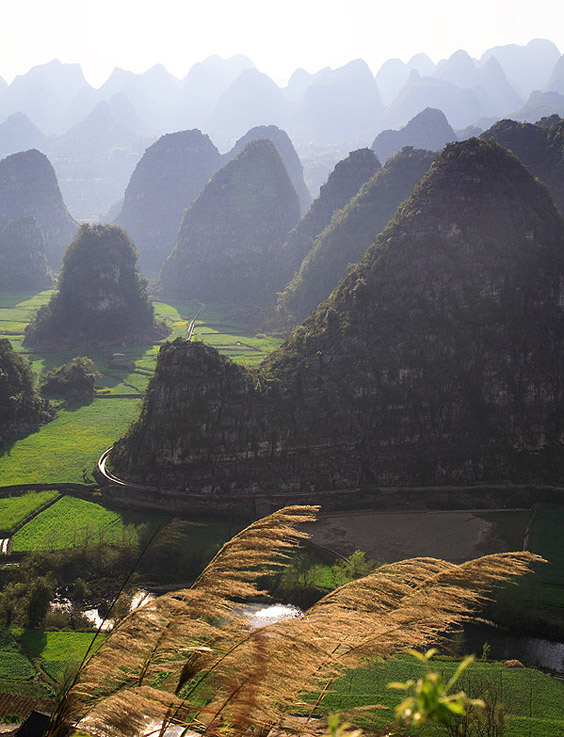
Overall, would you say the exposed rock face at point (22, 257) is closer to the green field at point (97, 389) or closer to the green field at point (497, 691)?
the green field at point (97, 389)

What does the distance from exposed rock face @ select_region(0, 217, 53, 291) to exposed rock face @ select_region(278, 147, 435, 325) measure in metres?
71.9

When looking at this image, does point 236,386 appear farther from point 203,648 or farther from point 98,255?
point 98,255

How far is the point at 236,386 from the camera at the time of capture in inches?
1890

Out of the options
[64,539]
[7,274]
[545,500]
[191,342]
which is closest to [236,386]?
[191,342]

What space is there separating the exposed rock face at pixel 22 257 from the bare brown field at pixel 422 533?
12130 centimetres

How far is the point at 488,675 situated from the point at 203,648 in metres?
23.4

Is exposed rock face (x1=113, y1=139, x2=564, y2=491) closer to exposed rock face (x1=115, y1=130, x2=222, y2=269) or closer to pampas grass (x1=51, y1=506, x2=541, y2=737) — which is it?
pampas grass (x1=51, y1=506, x2=541, y2=737)

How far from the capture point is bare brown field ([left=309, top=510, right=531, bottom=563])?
37.8 m

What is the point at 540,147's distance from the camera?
82.2 metres

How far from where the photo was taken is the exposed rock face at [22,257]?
144 meters

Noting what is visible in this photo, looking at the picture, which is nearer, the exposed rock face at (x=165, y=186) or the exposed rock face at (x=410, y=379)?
the exposed rock face at (x=410, y=379)

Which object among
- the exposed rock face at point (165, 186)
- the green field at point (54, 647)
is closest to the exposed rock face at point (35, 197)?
the exposed rock face at point (165, 186)

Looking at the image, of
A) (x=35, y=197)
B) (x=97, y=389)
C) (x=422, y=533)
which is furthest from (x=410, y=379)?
(x=35, y=197)

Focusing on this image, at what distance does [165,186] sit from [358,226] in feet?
355
